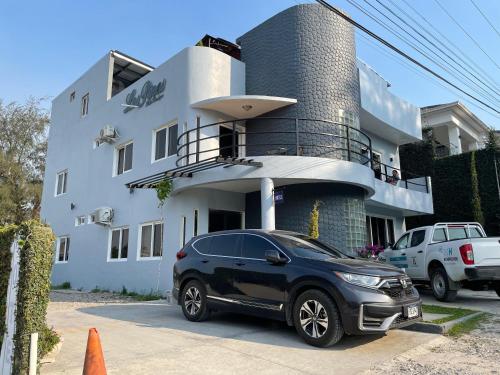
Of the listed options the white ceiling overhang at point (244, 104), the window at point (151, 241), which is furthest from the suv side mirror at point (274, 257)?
the window at point (151, 241)

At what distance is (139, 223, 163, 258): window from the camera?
14.5 metres

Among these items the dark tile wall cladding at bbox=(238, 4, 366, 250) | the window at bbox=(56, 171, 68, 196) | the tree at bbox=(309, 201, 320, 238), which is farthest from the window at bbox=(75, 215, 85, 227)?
the tree at bbox=(309, 201, 320, 238)

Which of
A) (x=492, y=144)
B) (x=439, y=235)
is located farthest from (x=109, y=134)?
(x=492, y=144)

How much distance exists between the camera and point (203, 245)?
8.77 m

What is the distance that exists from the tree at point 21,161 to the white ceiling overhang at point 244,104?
23.9 meters

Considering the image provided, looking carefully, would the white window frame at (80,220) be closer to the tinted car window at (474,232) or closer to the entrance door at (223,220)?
the entrance door at (223,220)

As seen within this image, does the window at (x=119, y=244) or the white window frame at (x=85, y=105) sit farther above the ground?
the white window frame at (x=85, y=105)

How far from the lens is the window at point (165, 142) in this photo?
14.7 m

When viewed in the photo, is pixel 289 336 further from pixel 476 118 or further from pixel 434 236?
pixel 476 118

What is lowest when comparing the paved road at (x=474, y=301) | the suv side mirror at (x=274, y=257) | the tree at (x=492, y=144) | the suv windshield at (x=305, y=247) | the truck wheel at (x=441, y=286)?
the paved road at (x=474, y=301)

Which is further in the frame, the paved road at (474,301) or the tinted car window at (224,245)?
the paved road at (474,301)

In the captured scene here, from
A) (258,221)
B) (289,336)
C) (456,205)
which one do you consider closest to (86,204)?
(258,221)

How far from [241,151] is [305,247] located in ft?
25.2

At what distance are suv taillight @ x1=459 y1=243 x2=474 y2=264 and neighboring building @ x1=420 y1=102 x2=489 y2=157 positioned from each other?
53.2 feet
